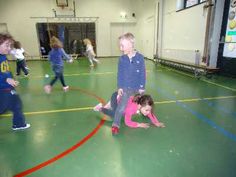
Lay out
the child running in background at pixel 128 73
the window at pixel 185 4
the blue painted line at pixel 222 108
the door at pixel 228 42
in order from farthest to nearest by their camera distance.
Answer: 1. the window at pixel 185 4
2. the door at pixel 228 42
3. the blue painted line at pixel 222 108
4. the child running in background at pixel 128 73

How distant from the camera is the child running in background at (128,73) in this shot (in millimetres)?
2562

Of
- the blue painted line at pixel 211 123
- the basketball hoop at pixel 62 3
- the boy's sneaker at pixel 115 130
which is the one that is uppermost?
the basketball hoop at pixel 62 3

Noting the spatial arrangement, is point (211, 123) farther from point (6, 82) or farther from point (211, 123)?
point (6, 82)

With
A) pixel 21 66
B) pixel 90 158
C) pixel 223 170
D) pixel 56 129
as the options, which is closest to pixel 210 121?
pixel 223 170

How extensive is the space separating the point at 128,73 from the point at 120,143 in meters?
0.96

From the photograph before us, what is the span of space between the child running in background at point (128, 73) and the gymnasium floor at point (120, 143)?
18.7 inches

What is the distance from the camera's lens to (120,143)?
247 cm

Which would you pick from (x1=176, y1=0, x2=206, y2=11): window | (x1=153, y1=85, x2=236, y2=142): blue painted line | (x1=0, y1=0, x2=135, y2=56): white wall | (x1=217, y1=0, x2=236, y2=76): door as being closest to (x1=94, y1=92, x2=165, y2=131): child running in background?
(x1=153, y1=85, x2=236, y2=142): blue painted line

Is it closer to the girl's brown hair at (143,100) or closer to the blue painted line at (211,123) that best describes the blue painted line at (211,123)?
the blue painted line at (211,123)

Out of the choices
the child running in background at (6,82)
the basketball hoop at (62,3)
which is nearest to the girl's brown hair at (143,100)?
the child running in background at (6,82)

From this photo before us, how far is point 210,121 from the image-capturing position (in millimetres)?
3117

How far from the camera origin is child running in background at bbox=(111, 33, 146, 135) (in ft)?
8.41

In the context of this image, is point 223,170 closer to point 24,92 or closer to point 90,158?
point 90,158

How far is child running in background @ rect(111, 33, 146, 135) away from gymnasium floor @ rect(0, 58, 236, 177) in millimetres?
476
